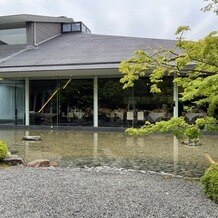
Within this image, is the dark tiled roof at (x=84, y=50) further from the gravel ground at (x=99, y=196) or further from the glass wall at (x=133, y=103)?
the gravel ground at (x=99, y=196)

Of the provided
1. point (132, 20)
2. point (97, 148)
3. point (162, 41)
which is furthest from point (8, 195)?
point (132, 20)

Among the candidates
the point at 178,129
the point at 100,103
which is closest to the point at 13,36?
the point at 100,103

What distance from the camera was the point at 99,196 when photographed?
18.0ft

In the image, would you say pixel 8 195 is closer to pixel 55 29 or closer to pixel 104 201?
pixel 104 201

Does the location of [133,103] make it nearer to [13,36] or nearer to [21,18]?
[21,18]

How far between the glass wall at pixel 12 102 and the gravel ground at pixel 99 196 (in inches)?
647

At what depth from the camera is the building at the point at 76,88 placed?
19812 millimetres

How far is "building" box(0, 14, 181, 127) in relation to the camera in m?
19.8

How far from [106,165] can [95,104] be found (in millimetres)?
12273

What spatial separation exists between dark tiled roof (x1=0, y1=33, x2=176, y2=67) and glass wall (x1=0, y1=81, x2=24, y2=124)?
1808 mm

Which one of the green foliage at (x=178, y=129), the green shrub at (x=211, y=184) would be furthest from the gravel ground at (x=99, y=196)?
the green foliage at (x=178, y=129)

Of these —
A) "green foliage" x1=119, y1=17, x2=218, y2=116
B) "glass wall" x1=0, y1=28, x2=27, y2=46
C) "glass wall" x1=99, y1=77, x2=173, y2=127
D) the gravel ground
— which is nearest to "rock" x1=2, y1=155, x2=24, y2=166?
the gravel ground

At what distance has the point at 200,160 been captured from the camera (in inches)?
398

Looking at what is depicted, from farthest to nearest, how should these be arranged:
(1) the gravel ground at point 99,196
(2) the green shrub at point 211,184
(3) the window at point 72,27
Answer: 1. (3) the window at point 72,27
2. (2) the green shrub at point 211,184
3. (1) the gravel ground at point 99,196
